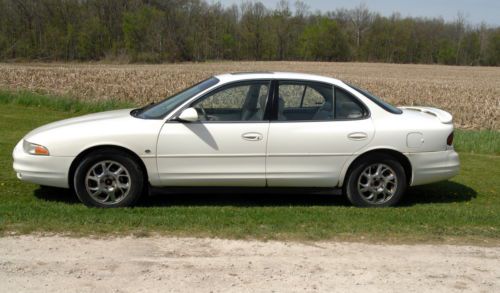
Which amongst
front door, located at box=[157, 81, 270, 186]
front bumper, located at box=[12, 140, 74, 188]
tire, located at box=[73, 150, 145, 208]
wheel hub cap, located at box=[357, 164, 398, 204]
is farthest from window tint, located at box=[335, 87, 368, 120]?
front bumper, located at box=[12, 140, 74, 188]

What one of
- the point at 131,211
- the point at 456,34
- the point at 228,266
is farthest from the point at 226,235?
the point at 456,34

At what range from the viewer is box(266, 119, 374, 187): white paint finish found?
6332 mm

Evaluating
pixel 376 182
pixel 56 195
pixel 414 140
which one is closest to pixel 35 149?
pixel 56 195

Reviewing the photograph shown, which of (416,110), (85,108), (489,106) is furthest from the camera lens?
(489,106)

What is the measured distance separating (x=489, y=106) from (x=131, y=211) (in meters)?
17.3

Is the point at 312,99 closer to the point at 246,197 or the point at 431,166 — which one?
the point at 246,197

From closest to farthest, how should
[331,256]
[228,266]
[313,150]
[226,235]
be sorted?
1. [228,266]
2. [331,256]
3. [226,235]
4. [313,150]

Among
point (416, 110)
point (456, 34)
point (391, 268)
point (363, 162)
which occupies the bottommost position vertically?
point (391, 268)

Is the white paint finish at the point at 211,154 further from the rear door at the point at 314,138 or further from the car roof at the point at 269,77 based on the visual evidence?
the car roof at the point at 269,77

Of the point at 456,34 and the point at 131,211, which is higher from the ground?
the point at 456,34

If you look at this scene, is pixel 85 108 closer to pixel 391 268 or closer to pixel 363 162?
pixel 363 162

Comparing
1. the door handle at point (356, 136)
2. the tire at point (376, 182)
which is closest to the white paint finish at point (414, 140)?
the tire at point (376, 182)

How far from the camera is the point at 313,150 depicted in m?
6.38

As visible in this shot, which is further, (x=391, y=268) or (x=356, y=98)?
(x=356, y=98)
